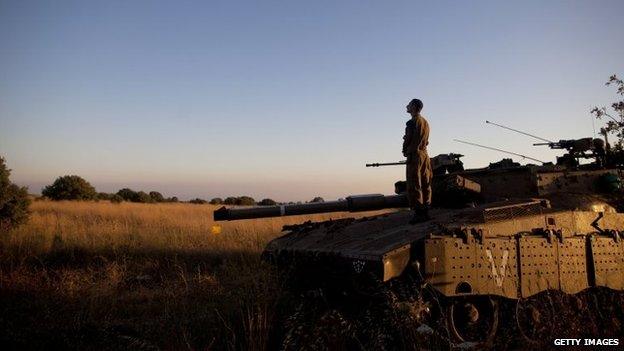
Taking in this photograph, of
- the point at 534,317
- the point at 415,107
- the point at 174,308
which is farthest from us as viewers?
the point at 174,308

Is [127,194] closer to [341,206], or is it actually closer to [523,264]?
[341,206]

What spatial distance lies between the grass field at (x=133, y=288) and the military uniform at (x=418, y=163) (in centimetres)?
210

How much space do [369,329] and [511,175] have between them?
11.2ft

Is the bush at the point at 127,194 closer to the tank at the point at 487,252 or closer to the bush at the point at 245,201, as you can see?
the bush at the point at 245,201

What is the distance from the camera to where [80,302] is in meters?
6.71

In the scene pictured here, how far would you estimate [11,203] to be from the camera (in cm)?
1270

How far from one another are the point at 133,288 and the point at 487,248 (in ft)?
20.3

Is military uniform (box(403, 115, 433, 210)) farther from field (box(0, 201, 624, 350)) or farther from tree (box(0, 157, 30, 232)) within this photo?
tree (box(0, 157, 30, 232))

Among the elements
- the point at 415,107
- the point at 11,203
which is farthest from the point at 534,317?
the point at 11,203

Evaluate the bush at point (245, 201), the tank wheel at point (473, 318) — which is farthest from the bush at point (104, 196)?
the tank wheel at point (473, 318)

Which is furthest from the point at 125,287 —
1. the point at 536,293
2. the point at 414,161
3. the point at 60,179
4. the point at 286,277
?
the point at 60,179

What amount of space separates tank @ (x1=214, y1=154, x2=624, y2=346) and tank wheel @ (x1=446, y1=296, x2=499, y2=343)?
0.01 meters

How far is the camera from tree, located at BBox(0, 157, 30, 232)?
12508mm

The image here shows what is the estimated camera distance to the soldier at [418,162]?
6.07 m
